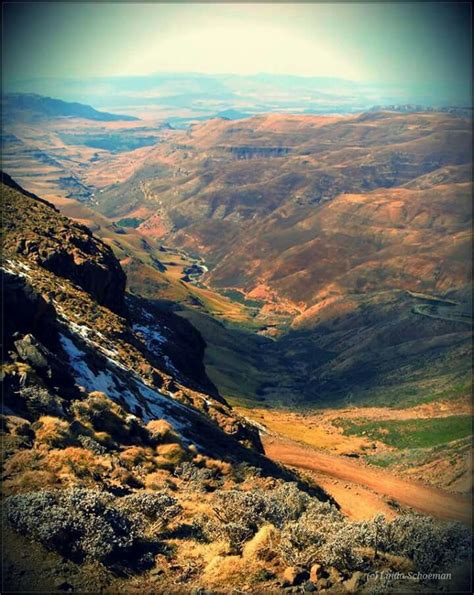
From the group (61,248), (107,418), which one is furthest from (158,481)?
(61,248)

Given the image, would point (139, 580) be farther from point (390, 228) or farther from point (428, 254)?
point (390, 228)

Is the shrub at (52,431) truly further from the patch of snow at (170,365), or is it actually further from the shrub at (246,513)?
the patch of snow at (170,365)

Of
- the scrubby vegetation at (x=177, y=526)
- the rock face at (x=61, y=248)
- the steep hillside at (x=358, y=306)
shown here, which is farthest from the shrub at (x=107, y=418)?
the steep hillside at (x=358, y=306)

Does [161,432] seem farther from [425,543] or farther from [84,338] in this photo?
[425,543]

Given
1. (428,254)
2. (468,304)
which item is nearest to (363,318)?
(468,304)

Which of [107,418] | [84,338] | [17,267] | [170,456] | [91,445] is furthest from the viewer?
[17,267]

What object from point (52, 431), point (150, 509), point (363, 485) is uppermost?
point (52, 431)
